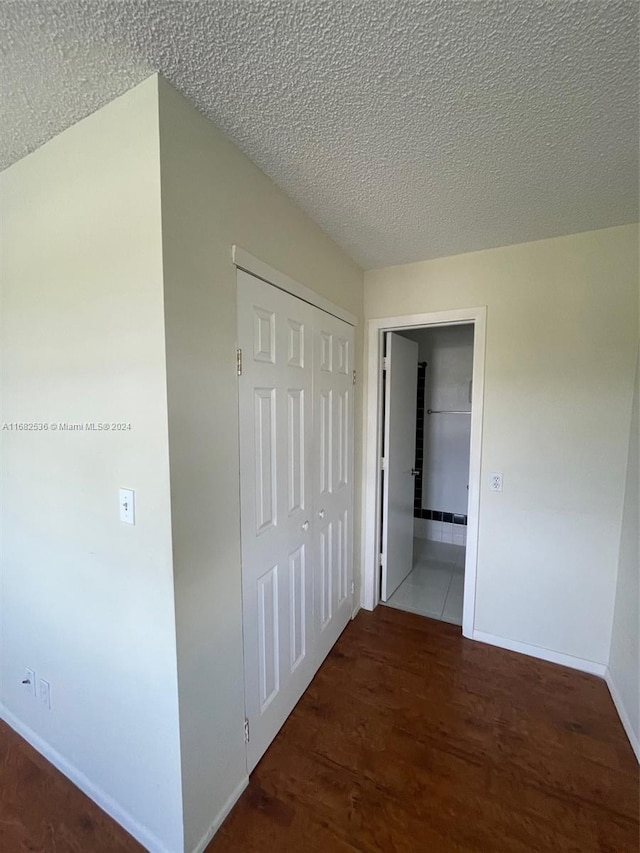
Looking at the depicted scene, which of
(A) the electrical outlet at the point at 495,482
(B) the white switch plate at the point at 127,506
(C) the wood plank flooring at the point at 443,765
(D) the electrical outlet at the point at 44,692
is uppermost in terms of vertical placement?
(B) the white switch plate at the point at 127,506

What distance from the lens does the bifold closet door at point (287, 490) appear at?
4.51 feet

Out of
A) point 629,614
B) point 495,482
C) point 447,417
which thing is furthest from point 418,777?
point 447,417

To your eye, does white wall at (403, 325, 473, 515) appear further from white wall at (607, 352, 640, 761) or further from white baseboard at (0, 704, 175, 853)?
white baseboard at (0, 704, 175, 853)

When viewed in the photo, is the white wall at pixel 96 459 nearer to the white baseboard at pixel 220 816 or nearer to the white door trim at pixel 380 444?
the white baseboard at pixel 220 816

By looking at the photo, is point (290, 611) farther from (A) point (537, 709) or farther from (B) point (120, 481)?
(A) point (537, 709)

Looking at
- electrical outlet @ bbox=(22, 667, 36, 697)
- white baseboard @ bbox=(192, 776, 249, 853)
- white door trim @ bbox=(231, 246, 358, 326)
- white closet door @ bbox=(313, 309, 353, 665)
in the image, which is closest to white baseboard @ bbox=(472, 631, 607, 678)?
white closet door @ bbox=(313, 309, 353, 665)

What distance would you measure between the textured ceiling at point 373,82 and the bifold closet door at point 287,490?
52 cm

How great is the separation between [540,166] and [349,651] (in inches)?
103

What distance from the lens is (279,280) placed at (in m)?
1.48

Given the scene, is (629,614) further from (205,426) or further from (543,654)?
(205,426)

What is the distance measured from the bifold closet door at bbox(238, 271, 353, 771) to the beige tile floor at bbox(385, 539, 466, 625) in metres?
0.74

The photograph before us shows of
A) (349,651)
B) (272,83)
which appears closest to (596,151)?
(272,83)

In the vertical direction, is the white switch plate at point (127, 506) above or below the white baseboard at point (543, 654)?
above

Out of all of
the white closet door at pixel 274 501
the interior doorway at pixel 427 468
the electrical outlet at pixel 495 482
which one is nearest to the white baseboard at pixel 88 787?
the white closet door at pixel 274 501
